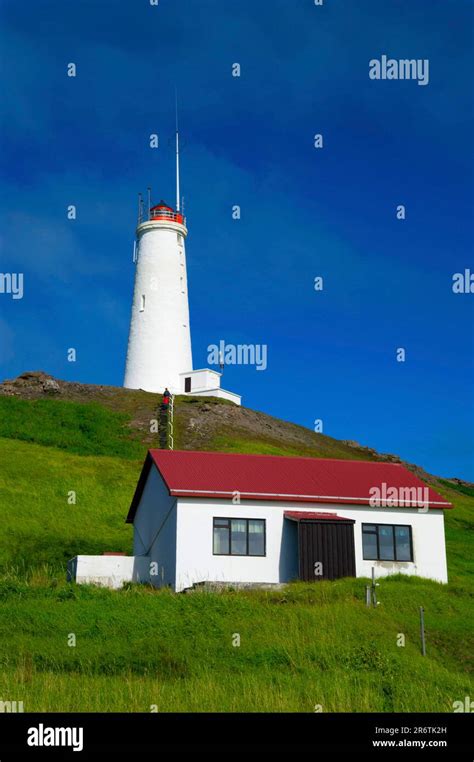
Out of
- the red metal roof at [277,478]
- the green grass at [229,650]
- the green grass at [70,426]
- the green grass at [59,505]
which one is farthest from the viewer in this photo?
the green grass at [70,426]

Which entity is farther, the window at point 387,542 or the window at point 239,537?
the window at point 387,542

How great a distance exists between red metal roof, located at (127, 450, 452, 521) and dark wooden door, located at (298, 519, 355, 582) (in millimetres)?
1329

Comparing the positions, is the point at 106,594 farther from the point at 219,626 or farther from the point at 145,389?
the point at 145,389

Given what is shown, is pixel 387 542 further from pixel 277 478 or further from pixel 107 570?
pixel 107 570

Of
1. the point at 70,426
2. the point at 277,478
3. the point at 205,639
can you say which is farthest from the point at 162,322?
the point at 205,639

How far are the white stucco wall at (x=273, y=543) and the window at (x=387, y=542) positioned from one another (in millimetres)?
184

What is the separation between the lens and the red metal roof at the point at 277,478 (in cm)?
3080

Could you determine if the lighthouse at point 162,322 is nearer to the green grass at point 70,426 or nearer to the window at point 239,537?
the green grass at point 70,426

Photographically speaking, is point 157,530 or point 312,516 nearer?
point 312,516

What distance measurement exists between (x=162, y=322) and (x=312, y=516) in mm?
42032

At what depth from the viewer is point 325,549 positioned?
30109 mm

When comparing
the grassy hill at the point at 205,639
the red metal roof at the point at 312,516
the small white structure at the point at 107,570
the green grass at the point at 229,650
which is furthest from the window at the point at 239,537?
the small white structure at the point at 107,570
